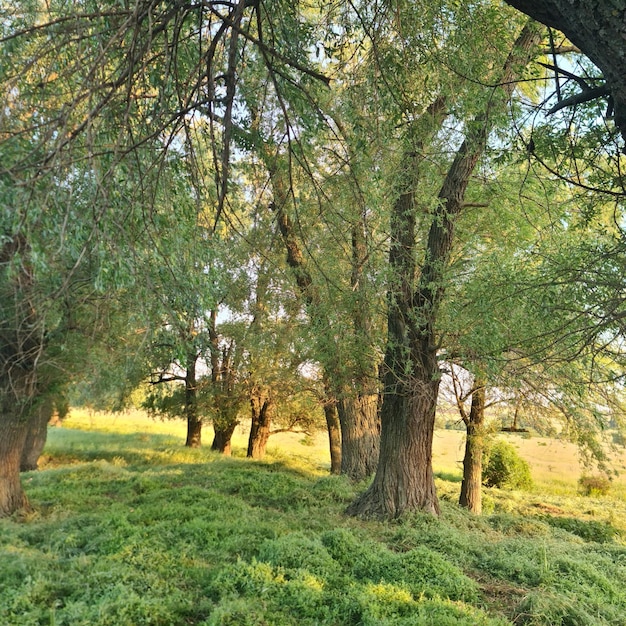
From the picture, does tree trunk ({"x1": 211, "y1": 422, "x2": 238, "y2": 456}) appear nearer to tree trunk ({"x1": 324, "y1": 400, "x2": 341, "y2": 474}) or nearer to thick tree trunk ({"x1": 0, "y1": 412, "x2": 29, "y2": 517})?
tree trunk ({"x1": 324, "y1": 400, "x2": 341, "y2": 474})

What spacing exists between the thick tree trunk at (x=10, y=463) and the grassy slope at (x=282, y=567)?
1.40 ft

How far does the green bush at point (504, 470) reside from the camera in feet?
52.8

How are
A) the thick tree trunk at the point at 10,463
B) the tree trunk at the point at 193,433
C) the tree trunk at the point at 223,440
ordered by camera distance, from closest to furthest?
1. the thick tree trunk at the point at 10,463
2. the tree trunk at the point at 223,440
3. the tree trunk at the point at 193,433

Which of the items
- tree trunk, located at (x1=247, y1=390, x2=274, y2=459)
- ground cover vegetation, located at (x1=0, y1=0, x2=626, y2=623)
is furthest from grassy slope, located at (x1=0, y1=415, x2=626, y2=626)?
tree trunk, located at (x1=247, y1=390, x2=274, y2=459)

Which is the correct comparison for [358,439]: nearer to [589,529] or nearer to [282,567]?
[589,529]

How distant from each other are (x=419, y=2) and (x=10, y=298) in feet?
21.6

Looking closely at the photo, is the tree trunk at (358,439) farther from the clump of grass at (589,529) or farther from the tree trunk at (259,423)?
the tree trunk at (259,423)

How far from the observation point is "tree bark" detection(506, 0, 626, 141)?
6.20 ft

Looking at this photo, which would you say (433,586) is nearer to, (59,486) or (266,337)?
(266,337)

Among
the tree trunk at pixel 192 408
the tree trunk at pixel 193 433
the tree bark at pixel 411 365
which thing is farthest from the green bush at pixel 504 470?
the tree trunk at pixel 193 433

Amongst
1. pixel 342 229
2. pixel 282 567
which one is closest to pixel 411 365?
pixel 342 229

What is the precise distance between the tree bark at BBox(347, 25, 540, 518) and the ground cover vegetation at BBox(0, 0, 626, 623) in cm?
4

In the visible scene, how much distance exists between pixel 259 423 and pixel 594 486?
1212 cm

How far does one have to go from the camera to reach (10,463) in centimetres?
848
